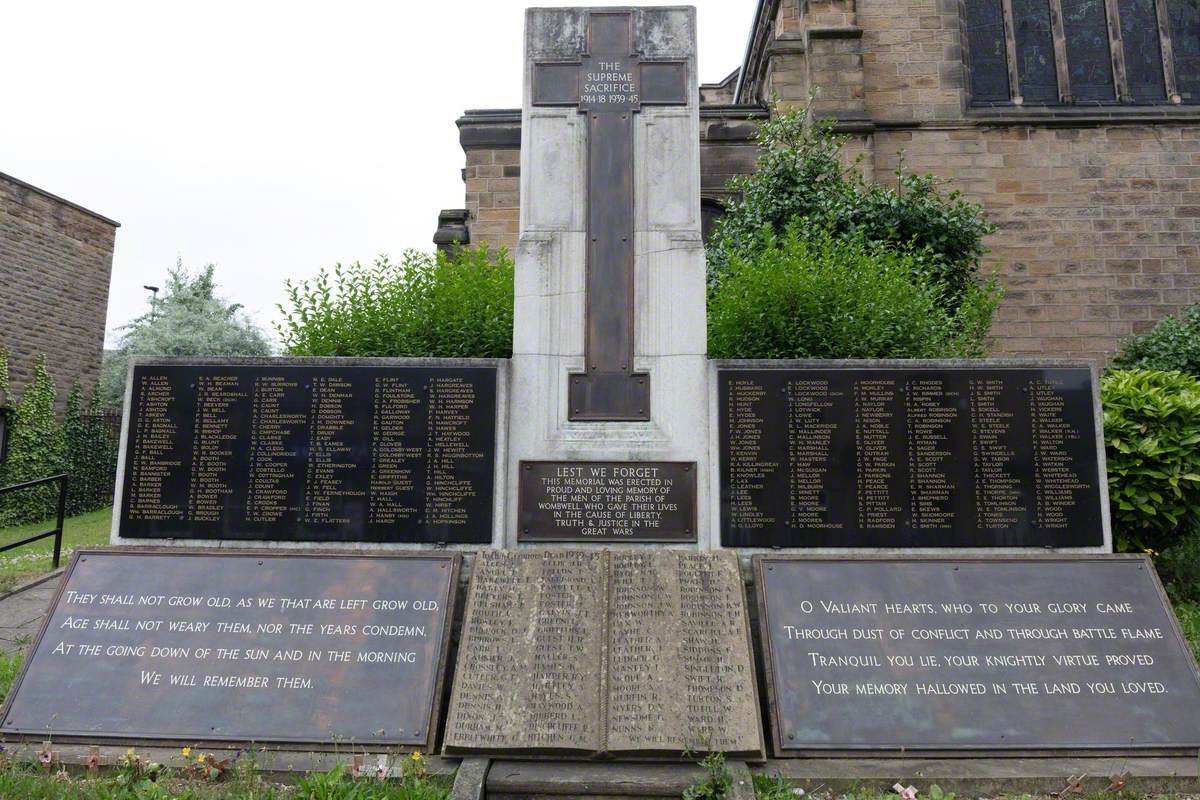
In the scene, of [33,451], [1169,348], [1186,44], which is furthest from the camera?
[33,451]

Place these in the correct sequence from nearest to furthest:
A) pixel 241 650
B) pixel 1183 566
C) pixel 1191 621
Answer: pixel 241 650
pixel 1191 621
pixel 1183 566

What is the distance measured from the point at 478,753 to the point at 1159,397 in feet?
20.7

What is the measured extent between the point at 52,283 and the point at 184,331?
8.34m

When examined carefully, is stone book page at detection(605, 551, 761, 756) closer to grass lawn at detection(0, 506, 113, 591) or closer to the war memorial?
the war memorial

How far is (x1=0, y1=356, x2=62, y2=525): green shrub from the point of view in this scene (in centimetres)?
1802

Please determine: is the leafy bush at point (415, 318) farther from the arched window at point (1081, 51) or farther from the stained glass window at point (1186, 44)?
the stained glass window at point (1186, 44)

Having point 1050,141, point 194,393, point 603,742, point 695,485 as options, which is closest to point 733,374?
point 695,485

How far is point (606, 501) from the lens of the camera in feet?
17.6

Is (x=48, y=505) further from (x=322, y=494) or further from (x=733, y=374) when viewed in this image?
(x=733, y=374)

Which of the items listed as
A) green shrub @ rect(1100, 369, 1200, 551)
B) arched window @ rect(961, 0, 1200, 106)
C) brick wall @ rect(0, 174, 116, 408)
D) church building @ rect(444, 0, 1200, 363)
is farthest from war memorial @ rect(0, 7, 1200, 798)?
brick wall @ rect(0, 174, 116, 408)

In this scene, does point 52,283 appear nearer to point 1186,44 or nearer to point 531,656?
point 531,656

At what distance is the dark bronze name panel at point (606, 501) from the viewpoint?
5328 millimetres

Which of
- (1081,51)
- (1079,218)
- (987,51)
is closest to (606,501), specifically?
(1079,218)

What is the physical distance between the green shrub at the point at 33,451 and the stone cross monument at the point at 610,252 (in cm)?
1761
